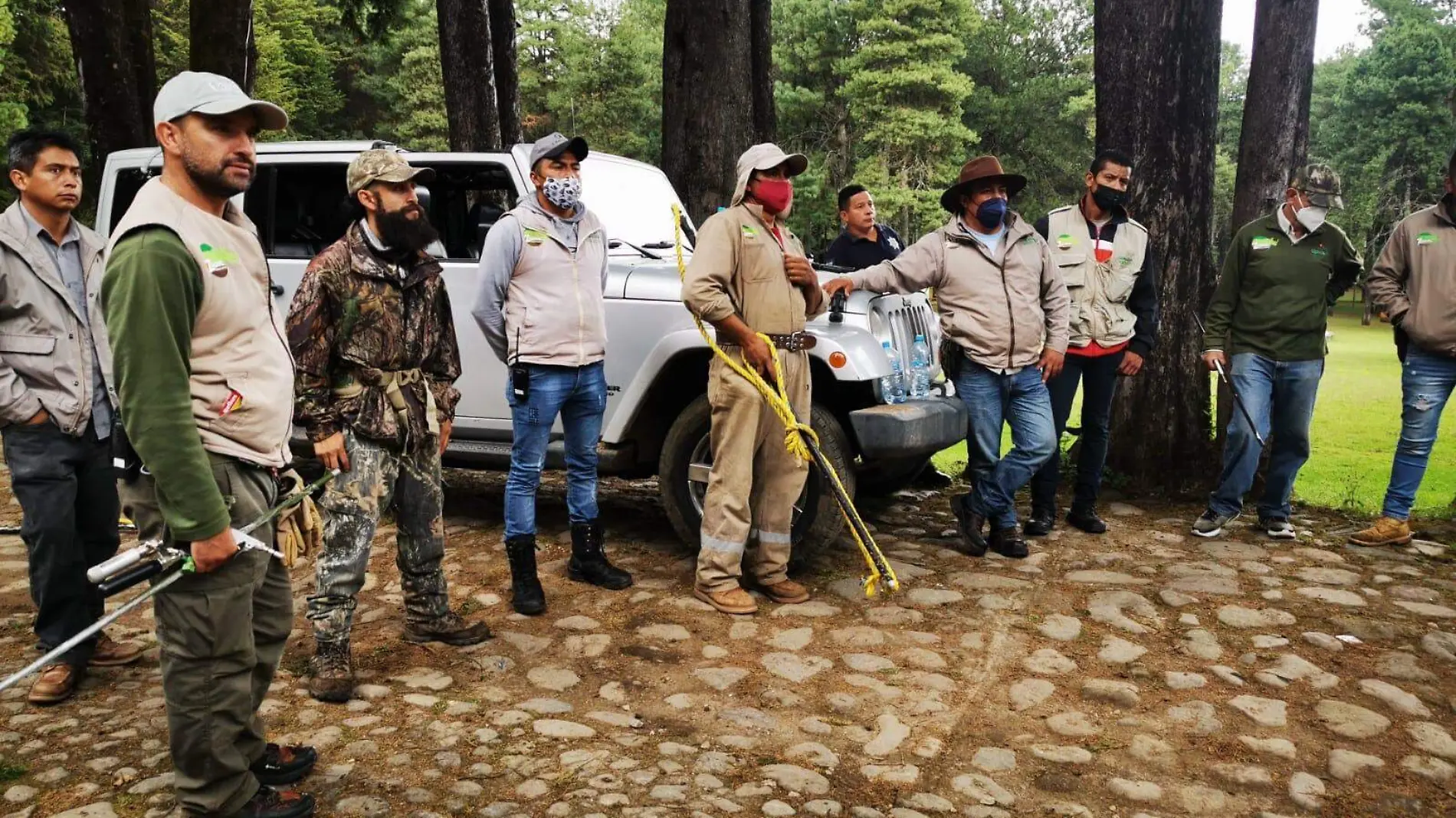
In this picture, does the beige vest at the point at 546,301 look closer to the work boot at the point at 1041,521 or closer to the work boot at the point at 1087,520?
the work boot at the point at 1041,521

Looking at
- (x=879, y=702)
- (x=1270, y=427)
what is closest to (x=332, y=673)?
(x=879, y=702)

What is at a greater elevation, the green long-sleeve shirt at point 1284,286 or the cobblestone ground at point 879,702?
the green long-sleeve shirt at point 1284,286

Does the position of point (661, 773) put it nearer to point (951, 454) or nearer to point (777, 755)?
point (777, 755)

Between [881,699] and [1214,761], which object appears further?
[881,699]

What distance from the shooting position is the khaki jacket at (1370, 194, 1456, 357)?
577 centimetres

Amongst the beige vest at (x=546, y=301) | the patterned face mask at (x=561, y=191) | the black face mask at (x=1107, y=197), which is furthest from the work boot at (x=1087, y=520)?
the patterned face mask at (x=561, y=191)

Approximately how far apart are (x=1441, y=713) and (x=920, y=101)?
41863mm

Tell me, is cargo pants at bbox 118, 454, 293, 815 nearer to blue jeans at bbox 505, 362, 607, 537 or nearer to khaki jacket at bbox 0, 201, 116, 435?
khaki jacket at bbox 0, 201, 116, 435

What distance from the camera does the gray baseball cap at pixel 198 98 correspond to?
2719 millimetres

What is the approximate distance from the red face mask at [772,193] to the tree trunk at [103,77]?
891cm

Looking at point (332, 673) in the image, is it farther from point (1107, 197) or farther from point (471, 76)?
point (471, 76)

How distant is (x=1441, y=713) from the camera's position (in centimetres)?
399

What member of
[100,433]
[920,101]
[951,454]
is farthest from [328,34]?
[100,433]

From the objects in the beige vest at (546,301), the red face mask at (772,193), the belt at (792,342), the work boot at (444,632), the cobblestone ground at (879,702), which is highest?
the red face mask at (772,193)
